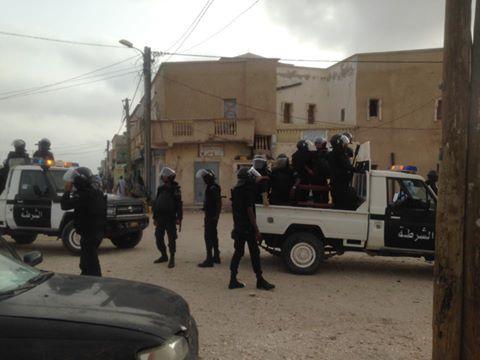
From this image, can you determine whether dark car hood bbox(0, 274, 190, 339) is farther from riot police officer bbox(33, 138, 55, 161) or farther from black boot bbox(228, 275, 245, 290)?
riot police officer bbox(33, 138, 55, 161)

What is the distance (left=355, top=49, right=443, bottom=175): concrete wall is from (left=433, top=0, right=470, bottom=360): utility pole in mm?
26111

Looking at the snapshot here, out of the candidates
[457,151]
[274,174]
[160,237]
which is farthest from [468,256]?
[160,237]

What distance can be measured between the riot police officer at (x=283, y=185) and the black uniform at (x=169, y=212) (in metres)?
1.81

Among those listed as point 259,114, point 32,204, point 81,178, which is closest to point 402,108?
point 259,114

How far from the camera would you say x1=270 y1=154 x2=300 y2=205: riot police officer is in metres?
8.80

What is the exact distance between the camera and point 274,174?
898 cm

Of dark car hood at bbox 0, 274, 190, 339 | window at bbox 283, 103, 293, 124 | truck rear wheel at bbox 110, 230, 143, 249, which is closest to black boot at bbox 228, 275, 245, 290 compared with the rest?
dark car hood at bbox 0, 274, 190, 339

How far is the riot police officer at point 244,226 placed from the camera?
697 cm

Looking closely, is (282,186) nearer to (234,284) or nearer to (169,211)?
(169,211)

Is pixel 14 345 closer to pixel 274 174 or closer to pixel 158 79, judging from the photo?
pixel 274 174

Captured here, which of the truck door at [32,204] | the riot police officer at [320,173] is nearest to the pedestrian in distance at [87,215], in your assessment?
the riot police officer at [320,173]

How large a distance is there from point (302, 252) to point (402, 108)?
22802 millimetres

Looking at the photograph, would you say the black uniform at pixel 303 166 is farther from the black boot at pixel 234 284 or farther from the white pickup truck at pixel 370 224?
the black boot at pixel 234 284

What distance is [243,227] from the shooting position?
6.98 metres
